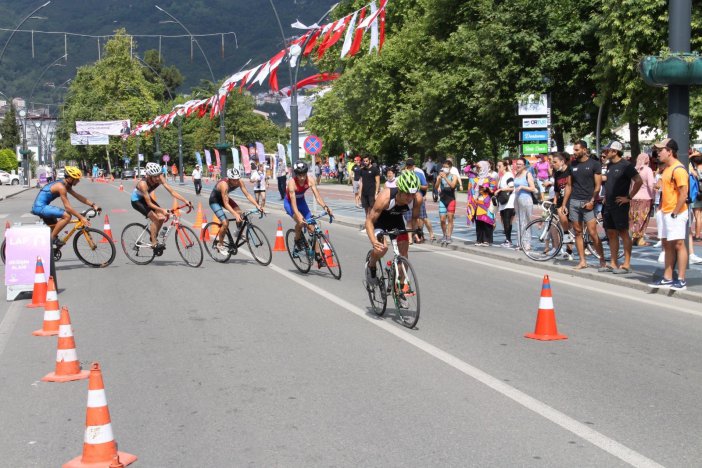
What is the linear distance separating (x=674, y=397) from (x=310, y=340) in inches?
136

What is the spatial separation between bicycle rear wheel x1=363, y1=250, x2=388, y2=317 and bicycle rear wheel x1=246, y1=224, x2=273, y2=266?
5.53 meters

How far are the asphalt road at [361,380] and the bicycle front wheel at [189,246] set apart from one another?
3.18 meters

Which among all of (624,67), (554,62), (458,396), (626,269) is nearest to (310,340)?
(458,396)

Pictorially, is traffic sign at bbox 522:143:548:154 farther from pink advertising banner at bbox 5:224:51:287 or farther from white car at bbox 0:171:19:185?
white car at bbox 0:171:19:185

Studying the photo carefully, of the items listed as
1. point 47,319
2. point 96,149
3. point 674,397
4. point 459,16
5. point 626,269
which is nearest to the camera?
point 674,397

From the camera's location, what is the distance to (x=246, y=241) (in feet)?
51.5

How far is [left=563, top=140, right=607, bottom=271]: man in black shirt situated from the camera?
44.5 feet

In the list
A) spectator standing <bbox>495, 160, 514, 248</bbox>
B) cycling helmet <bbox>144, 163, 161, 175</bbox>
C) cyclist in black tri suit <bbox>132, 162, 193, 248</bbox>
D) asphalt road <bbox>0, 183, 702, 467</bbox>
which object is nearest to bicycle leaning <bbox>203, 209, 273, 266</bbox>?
cyclist in black tri suit <bbox>132, 162, 193, 248</bbox>

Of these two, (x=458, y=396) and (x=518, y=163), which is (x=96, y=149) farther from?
(x=458, y=396)

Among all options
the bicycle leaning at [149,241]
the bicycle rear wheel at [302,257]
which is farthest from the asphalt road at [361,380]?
the bicycle leaning at [149,241]

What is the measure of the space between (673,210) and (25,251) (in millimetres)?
8386

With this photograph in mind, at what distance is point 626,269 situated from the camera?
43.4 feet

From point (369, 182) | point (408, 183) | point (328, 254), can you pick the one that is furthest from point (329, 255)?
A: point (369, 182)

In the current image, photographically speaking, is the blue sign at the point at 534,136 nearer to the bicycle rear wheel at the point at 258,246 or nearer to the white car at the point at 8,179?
the bicycle rear wheel at the point at 258,246
